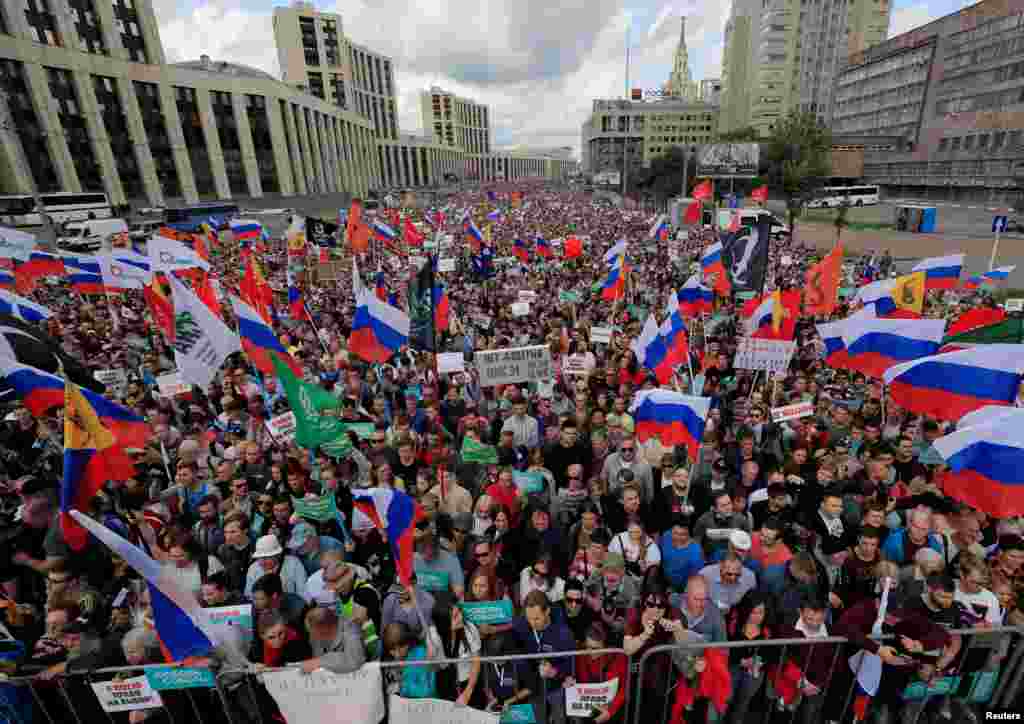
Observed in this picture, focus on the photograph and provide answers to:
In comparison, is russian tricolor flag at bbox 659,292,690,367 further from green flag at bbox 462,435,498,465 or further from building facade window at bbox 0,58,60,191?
building facade window at bbox 0,58,60,191

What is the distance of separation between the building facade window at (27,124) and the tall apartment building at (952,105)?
277ft

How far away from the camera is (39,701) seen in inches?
140

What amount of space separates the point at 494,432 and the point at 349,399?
247 cm

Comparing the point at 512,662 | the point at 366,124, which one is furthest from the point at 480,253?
the point at 366,124

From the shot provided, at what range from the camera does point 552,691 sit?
375 centimetres

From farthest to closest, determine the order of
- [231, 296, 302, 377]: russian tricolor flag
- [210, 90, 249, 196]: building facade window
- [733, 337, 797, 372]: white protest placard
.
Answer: [210, 90, 249, 196]: building facade window < [733, 337, 797, 372]: white protest placard < [231, 296, 302, 377]: russian tricolor flag

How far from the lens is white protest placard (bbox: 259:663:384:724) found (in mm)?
3375

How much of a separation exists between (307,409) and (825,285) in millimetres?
9604

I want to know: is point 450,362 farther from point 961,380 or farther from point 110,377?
point 961,380

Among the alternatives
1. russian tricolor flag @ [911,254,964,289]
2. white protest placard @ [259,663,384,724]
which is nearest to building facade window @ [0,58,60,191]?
white protest placard @ [259,663,384,724]

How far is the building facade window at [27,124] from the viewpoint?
38344mm

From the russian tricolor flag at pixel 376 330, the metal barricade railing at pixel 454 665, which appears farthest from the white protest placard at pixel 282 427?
the metal barricade railing at pixel 454 665

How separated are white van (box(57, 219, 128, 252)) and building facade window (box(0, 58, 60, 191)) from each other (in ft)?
35.7

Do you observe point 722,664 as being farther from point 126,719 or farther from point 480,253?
point 480,253
